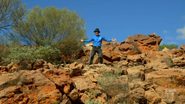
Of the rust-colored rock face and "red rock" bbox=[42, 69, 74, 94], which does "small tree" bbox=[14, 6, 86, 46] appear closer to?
the rust-colored rock face

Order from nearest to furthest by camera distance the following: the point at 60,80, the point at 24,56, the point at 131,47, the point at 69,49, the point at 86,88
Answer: the point at 60,80, the point at 86,88, the point at 24,56, the point at 69,49, the point at 131,47

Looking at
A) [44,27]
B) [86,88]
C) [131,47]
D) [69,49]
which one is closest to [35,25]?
[44,27]

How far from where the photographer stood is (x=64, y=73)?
17.5ft

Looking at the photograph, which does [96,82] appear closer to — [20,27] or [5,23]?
[20,27]

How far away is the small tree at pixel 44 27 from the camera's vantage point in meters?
16.0

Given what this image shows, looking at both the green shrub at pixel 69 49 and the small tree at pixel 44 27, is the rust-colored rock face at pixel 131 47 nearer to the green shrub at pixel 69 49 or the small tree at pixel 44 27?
the green shrub at pixel 69 49

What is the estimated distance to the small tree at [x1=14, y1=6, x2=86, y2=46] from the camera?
52.4ft

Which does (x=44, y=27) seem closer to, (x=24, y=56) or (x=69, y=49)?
(x=69, y=49)

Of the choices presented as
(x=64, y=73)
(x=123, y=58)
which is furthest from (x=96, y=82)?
(x=123, y=58)

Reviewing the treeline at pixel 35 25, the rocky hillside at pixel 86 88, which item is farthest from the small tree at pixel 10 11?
the rocky hillside at pixel 86 88

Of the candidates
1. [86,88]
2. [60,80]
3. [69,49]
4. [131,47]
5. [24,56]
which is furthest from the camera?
[131,47]

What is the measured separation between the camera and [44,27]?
53.4ft

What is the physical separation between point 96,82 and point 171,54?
857 cm

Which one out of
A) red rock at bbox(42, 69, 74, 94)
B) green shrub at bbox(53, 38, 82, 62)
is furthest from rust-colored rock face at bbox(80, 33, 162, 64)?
red rock at bbox(42, 69, 74, 94)
